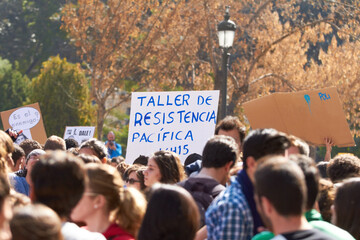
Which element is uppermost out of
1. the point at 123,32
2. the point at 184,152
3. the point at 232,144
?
the point at 123,32

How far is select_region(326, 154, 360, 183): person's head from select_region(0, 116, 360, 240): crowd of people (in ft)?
2.19

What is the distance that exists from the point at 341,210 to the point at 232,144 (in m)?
0.84

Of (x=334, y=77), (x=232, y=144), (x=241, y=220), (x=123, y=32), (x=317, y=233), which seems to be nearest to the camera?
(x=317, y=233)

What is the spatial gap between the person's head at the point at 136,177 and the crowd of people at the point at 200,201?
49.9 inches

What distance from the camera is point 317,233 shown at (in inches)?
110

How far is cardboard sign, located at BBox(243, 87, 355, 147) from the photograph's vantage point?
698 centimetres

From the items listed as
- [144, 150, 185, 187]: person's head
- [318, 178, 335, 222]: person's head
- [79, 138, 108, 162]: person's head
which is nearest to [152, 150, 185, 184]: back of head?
[144, 150, 185, 187]: person's head

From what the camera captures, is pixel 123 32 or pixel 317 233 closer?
pixel 317 233

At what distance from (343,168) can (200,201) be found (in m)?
1.50

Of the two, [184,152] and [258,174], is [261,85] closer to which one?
[184,152]

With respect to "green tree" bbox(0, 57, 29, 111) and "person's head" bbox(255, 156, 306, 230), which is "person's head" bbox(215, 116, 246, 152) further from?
"green tree" bbox(0, 57, 29, 111)

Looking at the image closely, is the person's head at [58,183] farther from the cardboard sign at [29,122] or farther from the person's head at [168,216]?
the cardboard sign at [29,122]

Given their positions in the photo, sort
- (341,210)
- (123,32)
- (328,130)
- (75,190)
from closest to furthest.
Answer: (75,190) < (341,210) < (328,130) < (123,32)

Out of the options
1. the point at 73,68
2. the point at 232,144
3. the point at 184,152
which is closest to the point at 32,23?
the point at 73,68
